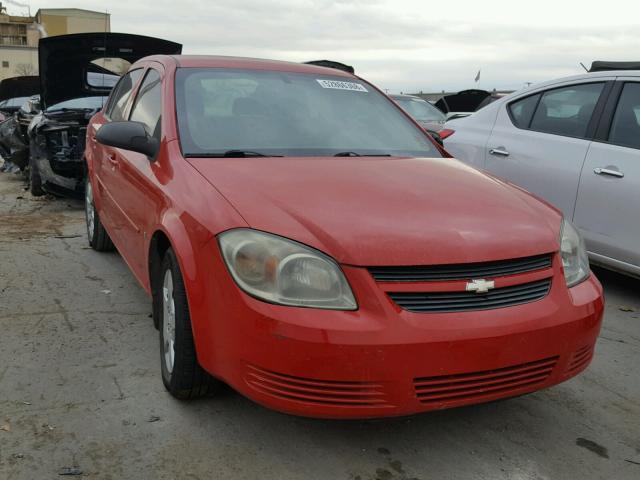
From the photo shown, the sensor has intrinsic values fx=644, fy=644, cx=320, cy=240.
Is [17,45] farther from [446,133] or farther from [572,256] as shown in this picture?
[572,256]

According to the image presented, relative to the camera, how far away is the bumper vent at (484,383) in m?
2.21

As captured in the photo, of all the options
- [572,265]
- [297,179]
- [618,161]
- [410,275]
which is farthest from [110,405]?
[618,161]

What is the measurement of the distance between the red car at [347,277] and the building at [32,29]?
80110 millimetres

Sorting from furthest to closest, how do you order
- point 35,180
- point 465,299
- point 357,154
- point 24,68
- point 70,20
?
1. point 70,20
2. point 24,68
3. point 35,180
4. point 357,154
5. point 465,299

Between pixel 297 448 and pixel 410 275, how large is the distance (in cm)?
85

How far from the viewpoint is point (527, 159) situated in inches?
195

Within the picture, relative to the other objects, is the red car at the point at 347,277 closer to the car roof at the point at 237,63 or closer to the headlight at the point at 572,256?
the headlight at the point at 572,256

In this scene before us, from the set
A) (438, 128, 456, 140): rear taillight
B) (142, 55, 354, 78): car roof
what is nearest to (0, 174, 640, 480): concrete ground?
(142, 55, 354, 78): car roof

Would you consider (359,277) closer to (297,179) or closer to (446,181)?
(297,179)

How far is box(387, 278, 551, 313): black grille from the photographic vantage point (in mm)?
2199

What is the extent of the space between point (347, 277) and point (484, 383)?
2.06ft

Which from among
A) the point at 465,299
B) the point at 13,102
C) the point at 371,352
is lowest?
the point at 13,102

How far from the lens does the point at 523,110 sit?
5320mm

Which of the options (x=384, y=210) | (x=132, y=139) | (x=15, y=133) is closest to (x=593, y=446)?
(x=384, y=210)
